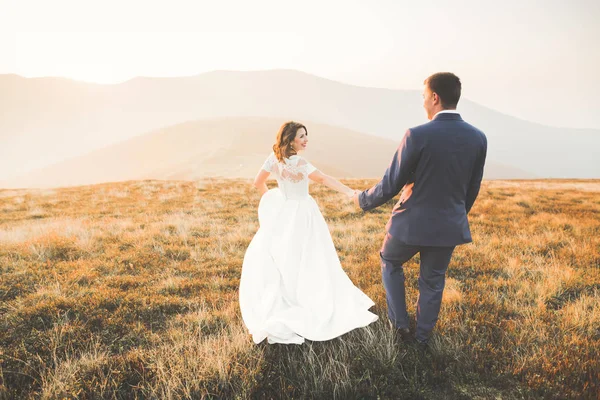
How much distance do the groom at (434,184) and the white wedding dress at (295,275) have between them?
3.31 ft

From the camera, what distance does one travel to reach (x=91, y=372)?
3291 mm

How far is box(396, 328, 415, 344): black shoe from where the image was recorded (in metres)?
3.80

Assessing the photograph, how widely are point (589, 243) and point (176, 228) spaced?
11.4 metres

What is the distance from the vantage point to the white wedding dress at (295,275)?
12.8 ft

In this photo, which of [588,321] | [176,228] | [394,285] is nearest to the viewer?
[394,285]

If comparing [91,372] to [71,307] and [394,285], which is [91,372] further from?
[394,285]

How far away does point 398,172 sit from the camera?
327 centimetres

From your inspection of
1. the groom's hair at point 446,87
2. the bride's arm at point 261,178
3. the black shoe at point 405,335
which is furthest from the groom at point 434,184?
the bride's arm at point 261,178

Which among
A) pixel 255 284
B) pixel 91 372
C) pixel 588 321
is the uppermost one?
pixel 255 284

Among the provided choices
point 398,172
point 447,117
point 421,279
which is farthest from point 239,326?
point 447,117

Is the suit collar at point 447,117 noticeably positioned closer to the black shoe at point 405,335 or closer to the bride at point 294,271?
the bride at point 294,271

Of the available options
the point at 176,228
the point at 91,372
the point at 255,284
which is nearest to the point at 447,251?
the point at 255,284

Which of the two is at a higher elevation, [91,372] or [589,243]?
[589,243]

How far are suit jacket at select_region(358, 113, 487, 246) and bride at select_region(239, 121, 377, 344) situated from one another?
1292mm
